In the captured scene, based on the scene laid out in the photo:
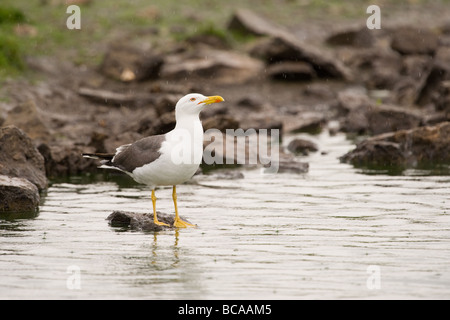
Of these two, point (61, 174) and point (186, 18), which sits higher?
point (186, 18)

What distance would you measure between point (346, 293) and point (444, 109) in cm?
1346

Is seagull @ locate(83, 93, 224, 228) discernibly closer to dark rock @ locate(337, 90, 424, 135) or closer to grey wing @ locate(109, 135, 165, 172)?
grey wing @ locate(109, 135, 165, 172)

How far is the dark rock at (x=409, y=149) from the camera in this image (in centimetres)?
1747

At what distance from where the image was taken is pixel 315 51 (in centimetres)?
2955

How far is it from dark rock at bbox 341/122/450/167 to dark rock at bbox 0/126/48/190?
20.8 ft

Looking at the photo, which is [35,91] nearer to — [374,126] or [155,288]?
[374,126]

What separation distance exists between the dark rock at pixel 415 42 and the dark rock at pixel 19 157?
67.7 feet

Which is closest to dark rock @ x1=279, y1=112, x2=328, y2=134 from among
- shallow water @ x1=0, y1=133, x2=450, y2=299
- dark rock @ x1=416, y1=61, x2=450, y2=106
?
dark rock @ x1=416, y1=61, x2=450, y2=106

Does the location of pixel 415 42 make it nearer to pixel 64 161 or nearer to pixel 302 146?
pixel 302 146

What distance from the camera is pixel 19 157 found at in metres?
14.7

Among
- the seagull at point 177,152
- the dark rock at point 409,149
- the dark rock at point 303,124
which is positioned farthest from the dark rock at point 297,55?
the seagull at point 177,152

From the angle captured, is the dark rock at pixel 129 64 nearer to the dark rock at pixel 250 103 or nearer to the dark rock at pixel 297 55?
the dark rock at pixel 250 103

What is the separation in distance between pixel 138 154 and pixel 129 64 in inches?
645

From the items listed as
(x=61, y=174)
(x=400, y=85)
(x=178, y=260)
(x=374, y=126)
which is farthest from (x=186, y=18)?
(x=178, y=260)
